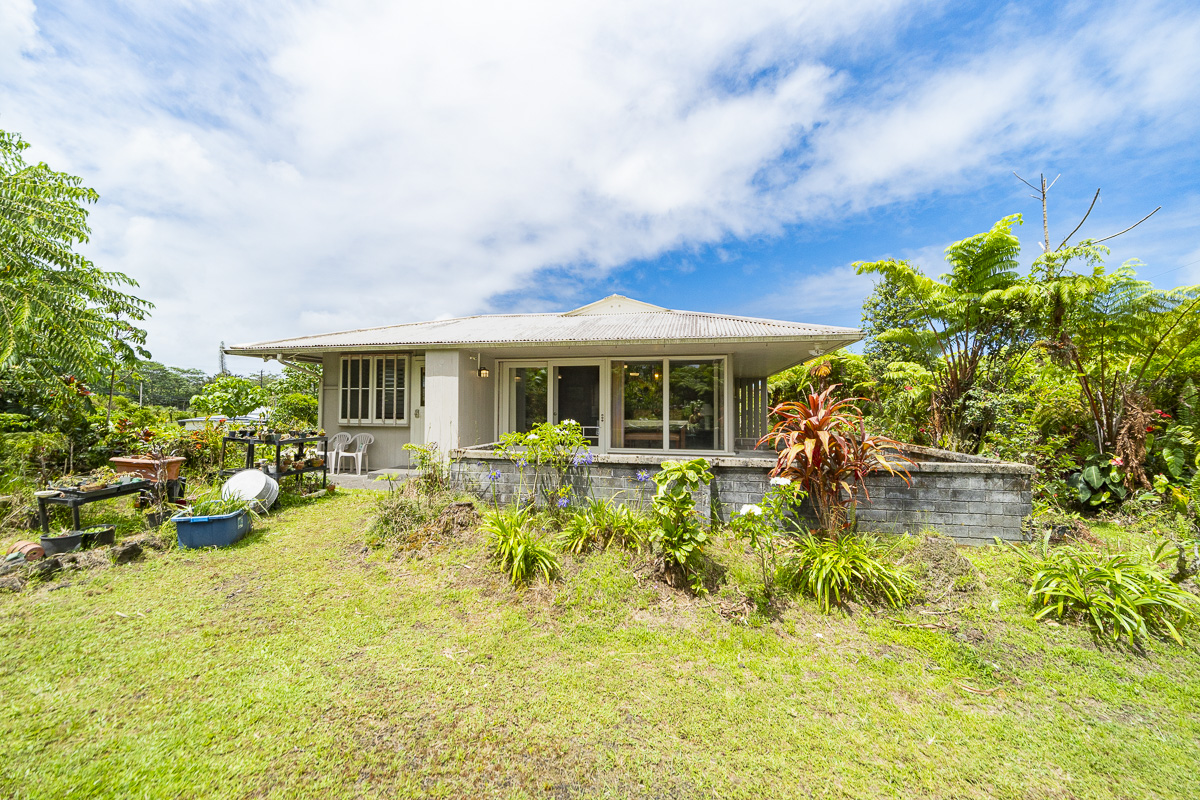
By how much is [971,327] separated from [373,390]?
40.9 ft

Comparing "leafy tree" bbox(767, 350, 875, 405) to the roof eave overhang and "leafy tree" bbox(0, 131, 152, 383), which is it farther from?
"leafy tree" bbox(0, 131, 152, 383)

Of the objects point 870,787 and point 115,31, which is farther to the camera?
point 115,31

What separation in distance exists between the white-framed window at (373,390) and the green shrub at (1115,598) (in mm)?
10239

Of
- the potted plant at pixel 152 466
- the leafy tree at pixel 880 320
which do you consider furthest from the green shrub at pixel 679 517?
the leafy tree at pixel 880 320

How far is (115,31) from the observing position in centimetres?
557

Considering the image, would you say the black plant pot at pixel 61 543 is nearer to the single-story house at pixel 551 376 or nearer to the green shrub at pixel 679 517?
the single-story house at pixel 551 376

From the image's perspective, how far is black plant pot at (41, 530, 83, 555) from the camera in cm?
428

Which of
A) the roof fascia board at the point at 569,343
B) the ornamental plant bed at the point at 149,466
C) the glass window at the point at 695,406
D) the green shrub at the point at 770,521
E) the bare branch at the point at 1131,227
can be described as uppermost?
the bare branch at the point at 1131,227

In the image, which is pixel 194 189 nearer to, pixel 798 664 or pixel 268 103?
pixel 268 103

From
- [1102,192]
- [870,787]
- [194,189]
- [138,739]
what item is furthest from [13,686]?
[1102,192]

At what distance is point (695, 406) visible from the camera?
877 centimetres

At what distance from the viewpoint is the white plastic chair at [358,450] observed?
31.0ft

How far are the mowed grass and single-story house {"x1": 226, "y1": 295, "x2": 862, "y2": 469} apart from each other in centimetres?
472

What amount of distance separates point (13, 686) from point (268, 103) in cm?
801
